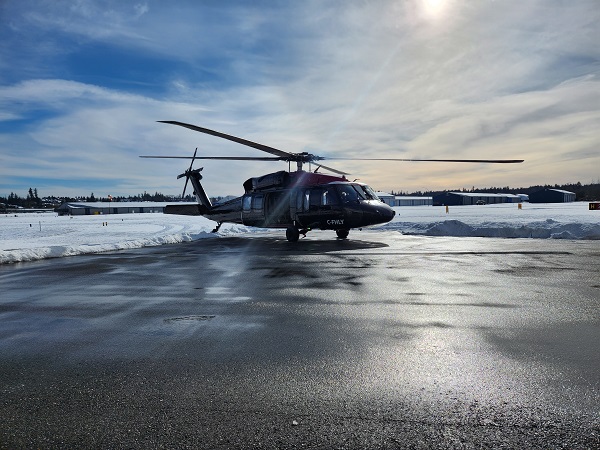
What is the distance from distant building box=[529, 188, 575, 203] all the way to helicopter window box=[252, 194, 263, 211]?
121 m

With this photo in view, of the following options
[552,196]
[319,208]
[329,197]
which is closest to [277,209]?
[319,208]

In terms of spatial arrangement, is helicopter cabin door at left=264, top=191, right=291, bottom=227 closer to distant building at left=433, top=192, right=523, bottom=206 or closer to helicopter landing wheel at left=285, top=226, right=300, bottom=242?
helicopter landing wheel at left=285, top=226, right=300, bottom=242

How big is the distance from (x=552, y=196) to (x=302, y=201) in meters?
122

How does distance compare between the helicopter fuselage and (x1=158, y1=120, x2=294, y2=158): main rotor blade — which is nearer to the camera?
(x1=158, y1=120, x2=294, y2=158): main rotor blade

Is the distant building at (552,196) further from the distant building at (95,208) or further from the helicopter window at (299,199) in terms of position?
the helicopter window at (299,199)

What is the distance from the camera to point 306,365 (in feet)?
11.5

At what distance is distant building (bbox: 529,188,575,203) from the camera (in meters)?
115

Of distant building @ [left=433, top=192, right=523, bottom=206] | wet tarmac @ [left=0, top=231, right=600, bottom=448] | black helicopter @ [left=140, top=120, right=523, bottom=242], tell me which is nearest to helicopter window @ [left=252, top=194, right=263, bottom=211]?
black helicopter @ [left=140, top=120, right=523, bottom=242]

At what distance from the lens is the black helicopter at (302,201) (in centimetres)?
1648

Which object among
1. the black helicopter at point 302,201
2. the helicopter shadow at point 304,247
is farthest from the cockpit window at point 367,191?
the helicopter shadow at point 304,247

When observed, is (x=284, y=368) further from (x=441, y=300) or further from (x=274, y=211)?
(x=274, y=211)

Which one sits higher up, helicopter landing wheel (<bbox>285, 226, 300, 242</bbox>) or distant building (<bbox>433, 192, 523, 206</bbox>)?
distant building (<bbox>433, 192, 523, 206</bbox>)

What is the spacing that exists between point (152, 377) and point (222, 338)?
1090 mm

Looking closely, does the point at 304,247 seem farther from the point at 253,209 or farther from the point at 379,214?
the point at 253,209
